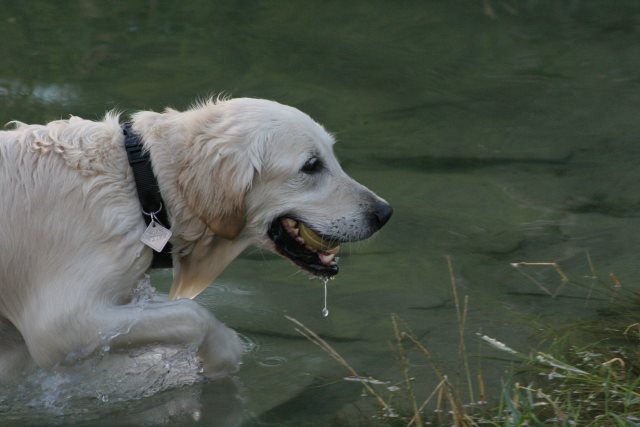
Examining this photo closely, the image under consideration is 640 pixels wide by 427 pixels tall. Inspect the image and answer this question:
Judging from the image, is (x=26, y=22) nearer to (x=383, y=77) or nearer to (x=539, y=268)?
(x=383, y=77)

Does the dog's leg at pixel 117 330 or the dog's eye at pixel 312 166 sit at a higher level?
the dog's eye at pixel 312 166

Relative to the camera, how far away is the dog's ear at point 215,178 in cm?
525

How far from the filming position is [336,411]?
5.46 metres

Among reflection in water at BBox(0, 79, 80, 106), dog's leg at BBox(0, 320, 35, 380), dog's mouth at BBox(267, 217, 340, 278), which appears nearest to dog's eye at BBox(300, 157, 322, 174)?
dog's mouth at BBox(267, 217, 340, 278)

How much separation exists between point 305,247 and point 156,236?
31.4 inches

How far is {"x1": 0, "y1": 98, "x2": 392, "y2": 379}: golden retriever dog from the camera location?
516 cm

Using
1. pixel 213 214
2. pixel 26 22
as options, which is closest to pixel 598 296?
pixel 213 214

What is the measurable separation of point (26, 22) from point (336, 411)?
727 centimetres

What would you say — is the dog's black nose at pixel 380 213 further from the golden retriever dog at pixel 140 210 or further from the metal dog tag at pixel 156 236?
the metal dog tag at pixel 156 236

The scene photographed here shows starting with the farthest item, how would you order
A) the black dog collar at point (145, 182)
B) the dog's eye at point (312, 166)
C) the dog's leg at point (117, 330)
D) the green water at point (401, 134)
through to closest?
the green water at point (401, 134) → the dog's eye at point (312, 166) → the black dog collar at point (145, 182) → the dog's leg at point (117, 330)

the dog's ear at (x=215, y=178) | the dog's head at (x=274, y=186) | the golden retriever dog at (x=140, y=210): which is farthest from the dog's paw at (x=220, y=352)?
the dog's ear at (x=215, y=178)

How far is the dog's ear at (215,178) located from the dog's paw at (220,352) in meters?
0.57

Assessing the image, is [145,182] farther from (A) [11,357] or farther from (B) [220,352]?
(A) [11,357]

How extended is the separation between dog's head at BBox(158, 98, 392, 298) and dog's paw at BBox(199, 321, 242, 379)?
458mm
